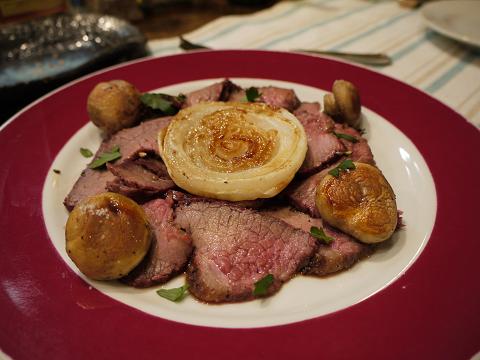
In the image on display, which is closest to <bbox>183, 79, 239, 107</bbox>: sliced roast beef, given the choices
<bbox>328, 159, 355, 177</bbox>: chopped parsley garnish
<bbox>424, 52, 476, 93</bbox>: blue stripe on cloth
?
<bbox>328, 159, 355, 177</bbox>: chopped parsley garnish

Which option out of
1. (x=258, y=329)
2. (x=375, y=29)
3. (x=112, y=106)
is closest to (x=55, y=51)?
(x=112, y=106)

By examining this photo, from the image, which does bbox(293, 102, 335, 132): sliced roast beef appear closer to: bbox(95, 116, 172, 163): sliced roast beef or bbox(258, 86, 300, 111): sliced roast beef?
bbox(258, 86, 300, 111): sliced roast beef

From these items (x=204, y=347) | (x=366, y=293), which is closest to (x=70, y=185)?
(x=204, y=347)

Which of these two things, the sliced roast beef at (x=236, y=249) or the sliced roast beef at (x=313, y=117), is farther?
the sliced roast beef at (x=313, y=117)

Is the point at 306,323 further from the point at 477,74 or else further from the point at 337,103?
the point at 477,74

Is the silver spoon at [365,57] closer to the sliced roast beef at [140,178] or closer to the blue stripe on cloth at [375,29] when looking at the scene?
the blue stripe on cloth at [375,29]

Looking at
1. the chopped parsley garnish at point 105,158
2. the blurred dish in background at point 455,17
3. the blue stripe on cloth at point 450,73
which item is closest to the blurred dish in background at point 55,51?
the chopped parsley garnish at point 105,158
